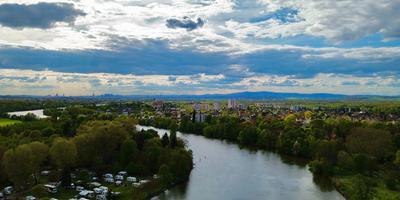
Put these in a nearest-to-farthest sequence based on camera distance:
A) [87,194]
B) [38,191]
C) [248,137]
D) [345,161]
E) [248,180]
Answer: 1. [38,191]
2. [87,194]
3. [248,180]
4. [345,161]
5. [248,137]

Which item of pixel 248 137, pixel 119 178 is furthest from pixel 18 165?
pixel 248 137

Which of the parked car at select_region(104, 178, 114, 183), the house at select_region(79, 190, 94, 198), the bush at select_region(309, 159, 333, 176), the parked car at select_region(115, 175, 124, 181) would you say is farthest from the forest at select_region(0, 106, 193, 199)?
the bush at select_region(309, 159, 333, 176)

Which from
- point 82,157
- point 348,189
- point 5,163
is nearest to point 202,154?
point 82,157

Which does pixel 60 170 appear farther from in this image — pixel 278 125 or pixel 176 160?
pixel 278 125

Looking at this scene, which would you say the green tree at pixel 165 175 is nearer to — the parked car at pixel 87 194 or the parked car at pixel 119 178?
the parked car at pixel 119 178

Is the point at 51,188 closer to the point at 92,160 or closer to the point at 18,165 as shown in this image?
the point at 18,165

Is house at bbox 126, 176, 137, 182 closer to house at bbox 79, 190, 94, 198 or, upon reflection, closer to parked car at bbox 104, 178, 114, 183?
parked car at bbox 104, 178, 114, 183

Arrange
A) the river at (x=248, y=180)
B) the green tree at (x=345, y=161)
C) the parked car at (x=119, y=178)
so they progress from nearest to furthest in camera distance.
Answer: the river at (x=248, y=180) < the parked car at (x=119, y=178) < the green tree at (x=345, y=161)

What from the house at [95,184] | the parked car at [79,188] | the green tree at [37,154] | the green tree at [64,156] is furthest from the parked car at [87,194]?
the green tree at [37,154]
